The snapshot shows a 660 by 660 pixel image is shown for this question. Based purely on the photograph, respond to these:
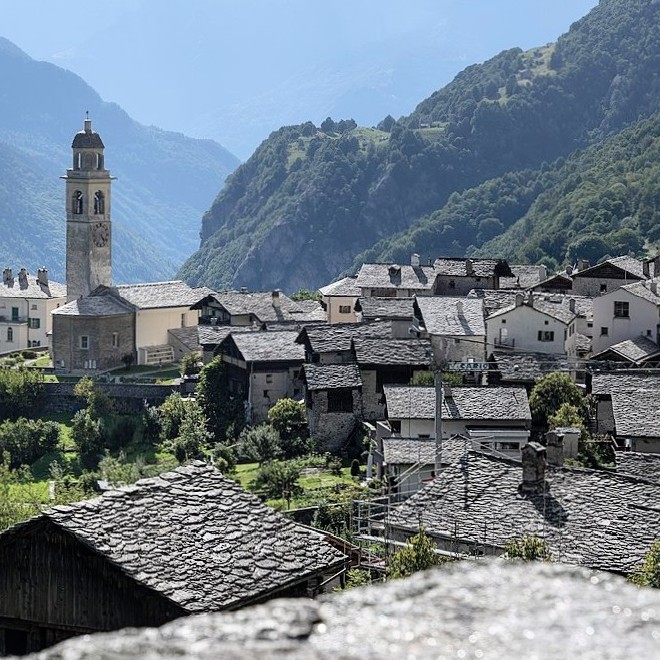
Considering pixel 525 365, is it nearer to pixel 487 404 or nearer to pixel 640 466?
pixel 487 404

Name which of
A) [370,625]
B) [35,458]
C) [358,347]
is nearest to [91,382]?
[35,458]

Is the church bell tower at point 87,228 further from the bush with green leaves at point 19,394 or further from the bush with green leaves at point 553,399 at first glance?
the bush with green leaves at point 553,399

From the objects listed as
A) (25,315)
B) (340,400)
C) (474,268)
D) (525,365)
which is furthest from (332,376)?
(25,315)

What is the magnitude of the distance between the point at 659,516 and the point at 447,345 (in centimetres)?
3783

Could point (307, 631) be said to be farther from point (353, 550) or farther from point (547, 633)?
point (353, 550)

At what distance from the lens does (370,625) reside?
5.32m

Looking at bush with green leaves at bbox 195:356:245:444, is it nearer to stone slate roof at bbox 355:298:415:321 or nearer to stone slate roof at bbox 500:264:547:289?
stone slate roof at bbox 355:298:415:321

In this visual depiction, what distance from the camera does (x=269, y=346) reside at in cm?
6606

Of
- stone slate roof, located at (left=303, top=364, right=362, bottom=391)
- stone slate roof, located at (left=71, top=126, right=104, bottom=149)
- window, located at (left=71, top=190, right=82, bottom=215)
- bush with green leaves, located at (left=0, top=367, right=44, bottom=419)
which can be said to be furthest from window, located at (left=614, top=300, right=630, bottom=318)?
stone slate roof, located at (left=71, top=126, right=104, bottom=149)

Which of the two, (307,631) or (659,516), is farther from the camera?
(659,516)

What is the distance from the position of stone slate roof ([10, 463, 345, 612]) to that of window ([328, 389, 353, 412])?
42.1 metres

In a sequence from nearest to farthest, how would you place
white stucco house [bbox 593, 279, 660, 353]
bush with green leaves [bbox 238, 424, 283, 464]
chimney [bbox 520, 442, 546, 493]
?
chimney [bbox 520, 442, 546, 493], bush with green leaves [bbox 238, 424, 283, 464], white stucco house [bbox 593, 279, 660, 353]

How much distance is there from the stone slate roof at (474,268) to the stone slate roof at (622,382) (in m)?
29.8

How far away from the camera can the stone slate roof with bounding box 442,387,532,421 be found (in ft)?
165
